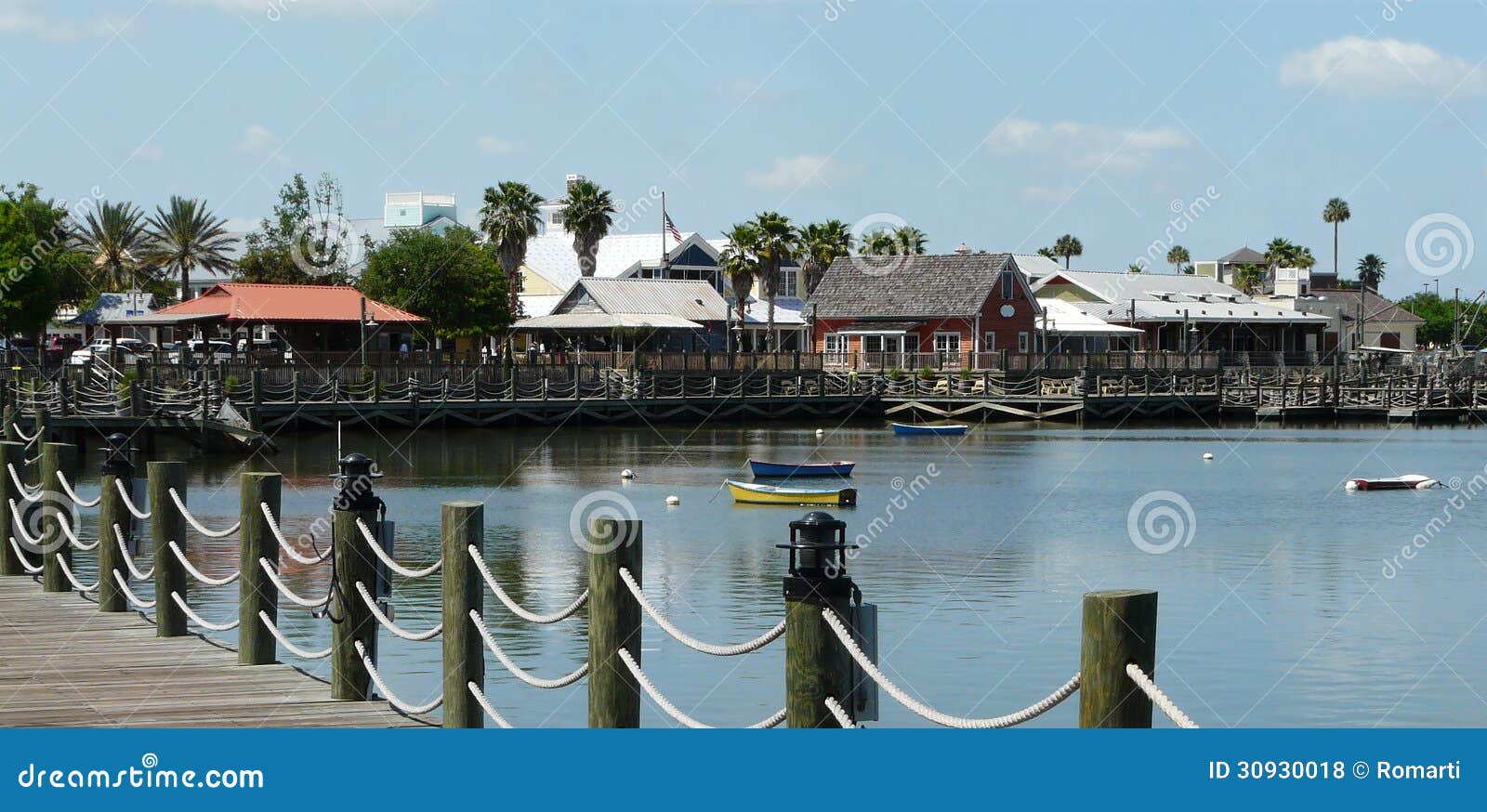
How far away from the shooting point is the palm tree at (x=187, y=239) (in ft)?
340

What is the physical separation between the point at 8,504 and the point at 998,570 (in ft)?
57.3

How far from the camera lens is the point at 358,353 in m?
61.2

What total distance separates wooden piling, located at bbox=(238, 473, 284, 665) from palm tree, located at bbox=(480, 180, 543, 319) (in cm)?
7055

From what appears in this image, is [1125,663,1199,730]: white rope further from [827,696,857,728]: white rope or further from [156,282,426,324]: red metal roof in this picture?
[156,282,426,324]: red metal roof

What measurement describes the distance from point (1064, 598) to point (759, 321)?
222ft

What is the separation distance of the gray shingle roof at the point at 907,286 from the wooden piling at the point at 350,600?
237 ft

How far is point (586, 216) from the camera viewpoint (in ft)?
289

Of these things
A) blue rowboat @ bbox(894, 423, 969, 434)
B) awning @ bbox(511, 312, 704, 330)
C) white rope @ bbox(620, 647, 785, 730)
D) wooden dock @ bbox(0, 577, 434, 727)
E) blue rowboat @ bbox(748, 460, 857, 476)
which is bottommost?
blue rowboat @ bbox(748, 460, 857, 476)

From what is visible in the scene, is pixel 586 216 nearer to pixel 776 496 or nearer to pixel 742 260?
pixel 742 260

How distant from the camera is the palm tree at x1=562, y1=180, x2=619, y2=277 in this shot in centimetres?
8788

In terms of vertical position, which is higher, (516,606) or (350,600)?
(516,606)

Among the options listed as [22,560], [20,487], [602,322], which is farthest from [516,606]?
[602,322]

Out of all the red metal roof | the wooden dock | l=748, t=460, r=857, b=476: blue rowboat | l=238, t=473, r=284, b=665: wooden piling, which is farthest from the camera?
the red metal roof

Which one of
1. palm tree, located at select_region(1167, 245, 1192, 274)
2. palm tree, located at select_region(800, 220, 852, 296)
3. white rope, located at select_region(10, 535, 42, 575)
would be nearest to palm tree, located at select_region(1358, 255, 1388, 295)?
palm tree, located at select_region(1167, 245, 1192, 274)
